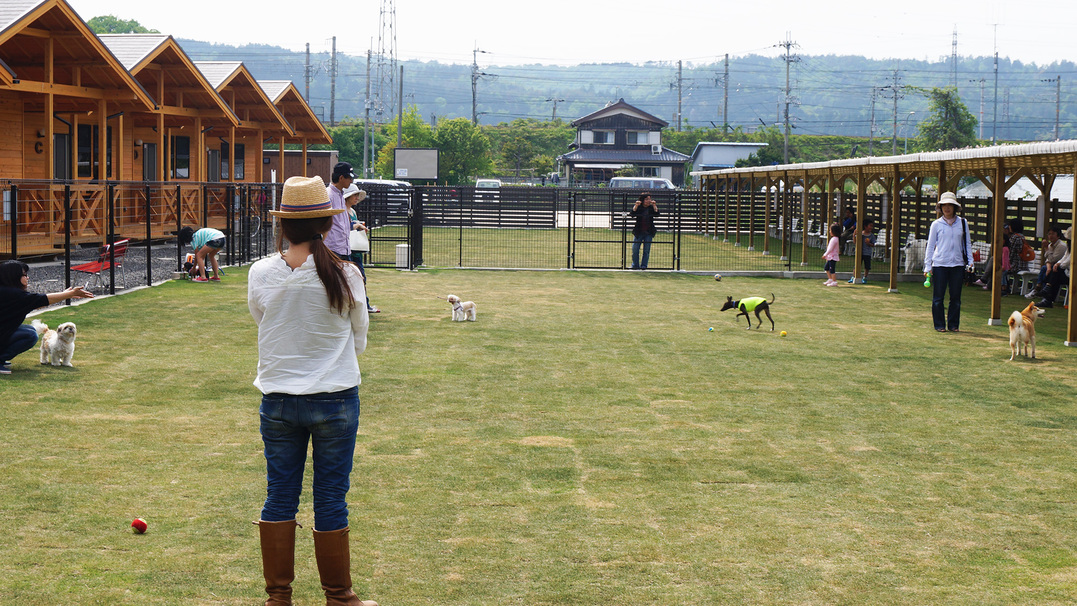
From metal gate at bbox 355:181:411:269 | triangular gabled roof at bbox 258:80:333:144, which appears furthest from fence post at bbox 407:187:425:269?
triangular gabled roof at bbox 258:80:333:144

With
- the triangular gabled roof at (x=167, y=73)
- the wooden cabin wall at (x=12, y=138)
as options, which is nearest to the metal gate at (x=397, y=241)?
the triangular gabled roof at (x=167, y=73)

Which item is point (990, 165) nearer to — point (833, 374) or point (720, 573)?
point (833, 374)

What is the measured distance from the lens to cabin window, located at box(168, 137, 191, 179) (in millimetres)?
33219

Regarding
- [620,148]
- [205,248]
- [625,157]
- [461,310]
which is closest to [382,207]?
[205,248]

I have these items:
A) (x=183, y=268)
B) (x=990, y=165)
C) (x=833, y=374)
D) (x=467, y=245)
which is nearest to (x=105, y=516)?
(x=833, y=374)

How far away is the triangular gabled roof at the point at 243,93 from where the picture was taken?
103 feet

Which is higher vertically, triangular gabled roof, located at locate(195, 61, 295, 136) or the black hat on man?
triangular gabled roof, located at locate(195, 61, 295, 136)

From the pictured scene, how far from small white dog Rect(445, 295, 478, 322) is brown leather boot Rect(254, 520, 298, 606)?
30.9 feet

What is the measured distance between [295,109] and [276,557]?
36.9 meters

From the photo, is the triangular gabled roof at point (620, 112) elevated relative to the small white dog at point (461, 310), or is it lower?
elevated

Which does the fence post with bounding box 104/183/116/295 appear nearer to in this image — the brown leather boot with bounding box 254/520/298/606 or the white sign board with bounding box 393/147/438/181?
the brown leather boot with bounding box 254/520/298/606

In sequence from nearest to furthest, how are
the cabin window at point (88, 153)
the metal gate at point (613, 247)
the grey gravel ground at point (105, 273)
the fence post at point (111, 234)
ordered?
1. the fence post at point (111, 234)
2. the grey gravel ground at point (105, 273)
3. the metal gate at point (613, 247)
4. the cabin window at point (88, 153)

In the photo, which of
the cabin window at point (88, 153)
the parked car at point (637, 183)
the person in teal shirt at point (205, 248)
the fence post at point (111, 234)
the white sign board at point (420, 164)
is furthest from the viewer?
the white sign board at point (420, 164)

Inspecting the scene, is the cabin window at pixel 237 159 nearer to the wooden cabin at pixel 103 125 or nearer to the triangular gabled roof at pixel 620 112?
the wooden cabin at pixel 103 125
